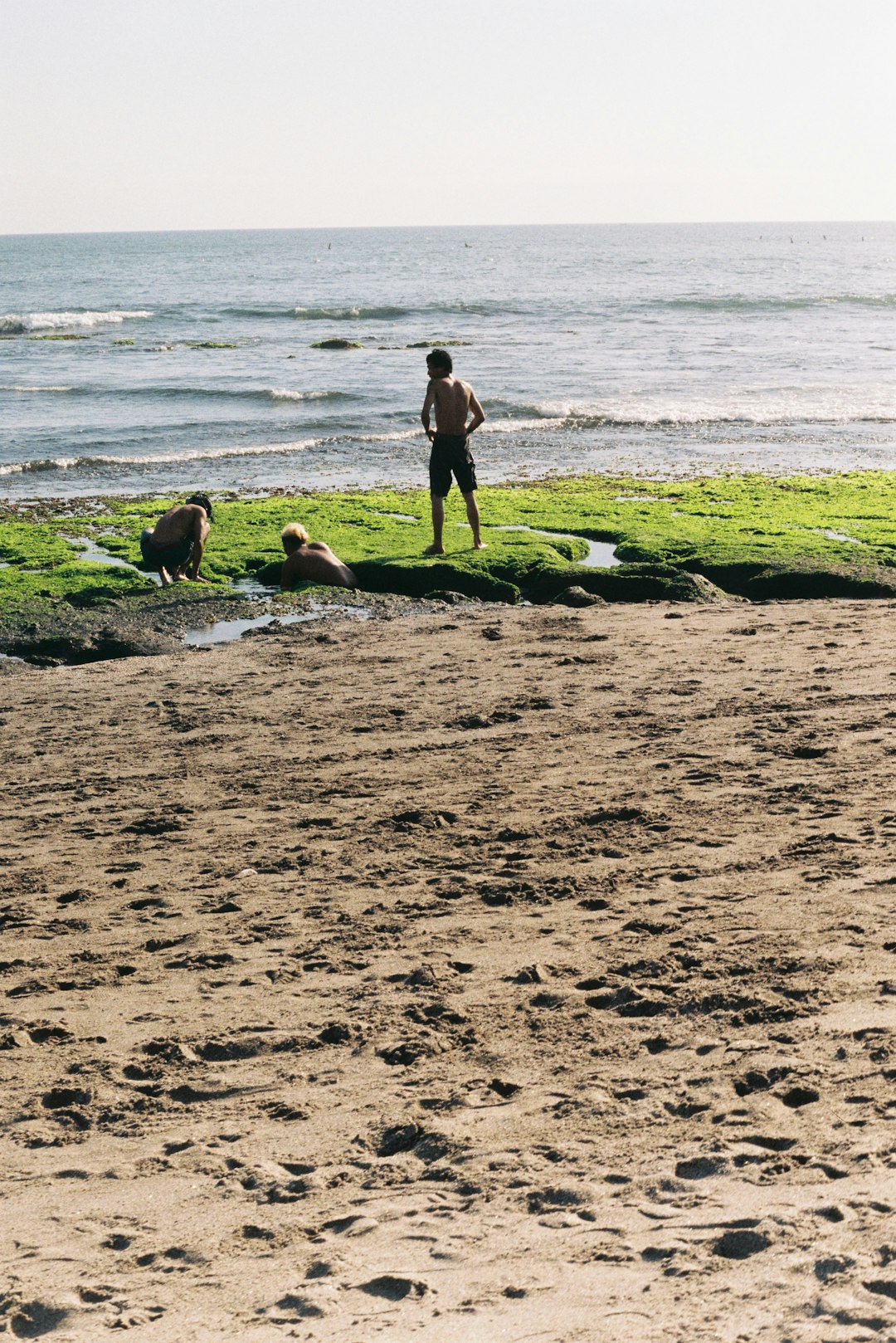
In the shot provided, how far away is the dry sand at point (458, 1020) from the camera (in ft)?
8.83

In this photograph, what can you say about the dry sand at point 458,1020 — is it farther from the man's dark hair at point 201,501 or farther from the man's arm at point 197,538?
the man's dark hair at point 201,501

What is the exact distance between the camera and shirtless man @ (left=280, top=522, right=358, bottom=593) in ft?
36.9

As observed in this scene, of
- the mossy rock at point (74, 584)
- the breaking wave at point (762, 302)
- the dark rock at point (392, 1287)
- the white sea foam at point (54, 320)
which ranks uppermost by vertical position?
the breaking wave at point (762, 302)

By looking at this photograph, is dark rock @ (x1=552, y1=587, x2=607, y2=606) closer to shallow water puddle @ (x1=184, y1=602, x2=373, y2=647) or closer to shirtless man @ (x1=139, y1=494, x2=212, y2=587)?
shallow water puddle @ (x1=184, y1=602, x2=373, y2=647)

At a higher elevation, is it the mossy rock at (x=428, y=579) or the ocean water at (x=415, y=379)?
the ocean water at (x=415, y=379)

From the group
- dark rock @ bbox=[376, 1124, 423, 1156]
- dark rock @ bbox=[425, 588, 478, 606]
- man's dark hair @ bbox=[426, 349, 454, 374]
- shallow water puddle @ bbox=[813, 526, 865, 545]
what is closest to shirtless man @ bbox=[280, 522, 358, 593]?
dark rock @ bbox=[425, 588, 478, 606]

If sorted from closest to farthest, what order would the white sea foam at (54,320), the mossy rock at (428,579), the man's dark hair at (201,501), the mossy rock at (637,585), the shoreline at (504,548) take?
1. the mossy rock at (637,585)
2. the shoreline at (504,548)
3. the mossy rock at (428,579)
4. the man's dark hair at (201,501)
5. the white sea foam at (54,320)

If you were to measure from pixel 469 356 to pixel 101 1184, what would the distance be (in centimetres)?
3274

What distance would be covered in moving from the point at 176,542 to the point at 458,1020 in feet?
26.4

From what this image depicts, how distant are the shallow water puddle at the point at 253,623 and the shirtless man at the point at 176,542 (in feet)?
3.91

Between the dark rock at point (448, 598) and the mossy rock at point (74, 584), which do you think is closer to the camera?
the mossy rock at point (74, 584)

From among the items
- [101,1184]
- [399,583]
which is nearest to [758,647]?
[399,583]

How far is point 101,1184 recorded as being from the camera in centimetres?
322

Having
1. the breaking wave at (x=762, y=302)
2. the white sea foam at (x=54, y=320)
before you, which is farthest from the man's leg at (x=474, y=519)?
the breaking wave at (x=762, y=302)
